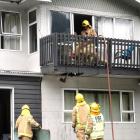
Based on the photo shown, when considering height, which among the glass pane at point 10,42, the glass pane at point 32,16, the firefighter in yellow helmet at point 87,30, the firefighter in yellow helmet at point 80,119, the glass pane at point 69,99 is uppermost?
the glass pane at point 32,16

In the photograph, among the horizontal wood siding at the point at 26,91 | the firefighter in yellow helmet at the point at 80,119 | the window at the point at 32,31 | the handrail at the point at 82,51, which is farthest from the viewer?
the window at the point at 32,31

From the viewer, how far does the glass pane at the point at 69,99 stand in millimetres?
21500

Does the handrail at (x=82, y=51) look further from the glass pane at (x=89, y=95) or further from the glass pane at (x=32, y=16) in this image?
the glass pane at (x=89, y=95)

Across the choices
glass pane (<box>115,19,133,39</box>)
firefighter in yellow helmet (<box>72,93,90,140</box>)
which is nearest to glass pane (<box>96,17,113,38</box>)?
glass pane (<box>115,19,133,39</box>)

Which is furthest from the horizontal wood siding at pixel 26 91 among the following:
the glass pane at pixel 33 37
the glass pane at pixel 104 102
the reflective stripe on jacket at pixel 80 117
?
the reflective stripe on jacket at pixel 80 117

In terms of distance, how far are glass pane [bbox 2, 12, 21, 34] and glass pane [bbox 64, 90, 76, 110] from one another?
3117mm

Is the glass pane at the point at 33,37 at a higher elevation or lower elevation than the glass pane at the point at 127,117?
higher

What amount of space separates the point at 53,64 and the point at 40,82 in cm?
125

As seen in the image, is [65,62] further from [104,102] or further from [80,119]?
[104,102]

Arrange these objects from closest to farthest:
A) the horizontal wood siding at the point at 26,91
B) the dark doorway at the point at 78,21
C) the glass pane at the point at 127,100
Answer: the horizontal wood siding at the point at 26,91 → the dark doorway at the point at 78,21 → the glass pane at the point at 127,100

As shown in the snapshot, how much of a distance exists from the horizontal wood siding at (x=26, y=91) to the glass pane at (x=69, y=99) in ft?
4.13

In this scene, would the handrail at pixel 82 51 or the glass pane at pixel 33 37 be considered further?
the glass pane at pixel 33 37

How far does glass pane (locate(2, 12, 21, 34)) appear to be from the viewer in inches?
845

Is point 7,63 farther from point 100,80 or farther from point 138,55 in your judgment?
point 138,55
